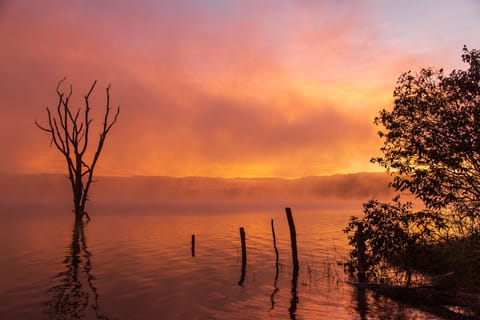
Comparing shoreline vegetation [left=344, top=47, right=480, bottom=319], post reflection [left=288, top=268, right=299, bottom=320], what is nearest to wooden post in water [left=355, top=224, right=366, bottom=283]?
shoreline vegetation [left=344, top=47, right=480, bottom=319]

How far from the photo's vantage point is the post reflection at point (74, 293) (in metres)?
Answer: 15.7

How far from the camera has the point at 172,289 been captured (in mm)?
20641

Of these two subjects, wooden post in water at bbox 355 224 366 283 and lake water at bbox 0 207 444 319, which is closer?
lake water at bbox 0 207 444 319

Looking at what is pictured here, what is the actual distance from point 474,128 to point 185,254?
2526 cm

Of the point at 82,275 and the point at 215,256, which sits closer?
the point at 82,275

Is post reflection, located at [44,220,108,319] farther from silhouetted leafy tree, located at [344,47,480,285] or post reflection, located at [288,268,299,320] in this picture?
silhouetted leafy tree, located at [344,47,480,285]

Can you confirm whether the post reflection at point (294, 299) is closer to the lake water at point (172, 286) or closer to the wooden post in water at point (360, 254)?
the lake water at point (172, 286)

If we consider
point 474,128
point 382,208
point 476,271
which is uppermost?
point 474,128

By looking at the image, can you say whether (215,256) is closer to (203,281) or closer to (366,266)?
(203,281)

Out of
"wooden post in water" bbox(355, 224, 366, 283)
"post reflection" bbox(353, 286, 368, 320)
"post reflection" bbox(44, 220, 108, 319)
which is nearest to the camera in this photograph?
"post reflection" bbox(44, 220, 108, 319)

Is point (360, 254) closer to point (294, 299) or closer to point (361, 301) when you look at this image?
point (361, 301)

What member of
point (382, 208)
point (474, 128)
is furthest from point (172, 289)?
point (474, 128)

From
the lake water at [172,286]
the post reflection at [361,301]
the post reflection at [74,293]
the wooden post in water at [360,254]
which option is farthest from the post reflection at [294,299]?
the post reflection at [74,293]

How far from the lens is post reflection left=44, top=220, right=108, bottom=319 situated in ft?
51.5
